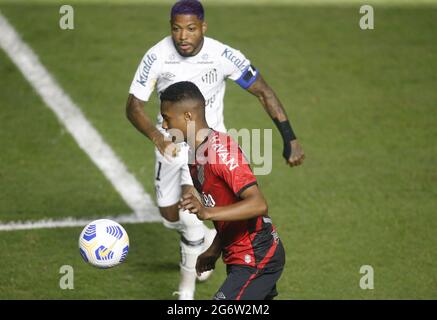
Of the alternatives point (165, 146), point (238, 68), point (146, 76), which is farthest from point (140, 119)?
point (238, 68)

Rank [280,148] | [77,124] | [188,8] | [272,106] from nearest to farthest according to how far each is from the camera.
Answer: [188,8], [272,106], [280,148], [77,124]

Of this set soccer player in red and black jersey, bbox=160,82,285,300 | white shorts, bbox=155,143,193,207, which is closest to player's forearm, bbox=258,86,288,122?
white shorts, bbox=155,143,193,207

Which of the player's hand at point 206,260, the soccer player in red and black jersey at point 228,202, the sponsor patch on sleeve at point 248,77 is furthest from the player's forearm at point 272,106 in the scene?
the player's hand at point 206,260

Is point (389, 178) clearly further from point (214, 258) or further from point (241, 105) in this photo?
point (214, 258)

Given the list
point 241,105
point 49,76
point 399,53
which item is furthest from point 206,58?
point 399,53

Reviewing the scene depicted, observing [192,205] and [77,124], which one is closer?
[192,205]

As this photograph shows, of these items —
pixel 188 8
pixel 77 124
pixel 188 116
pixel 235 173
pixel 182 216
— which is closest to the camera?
pixel 235 173

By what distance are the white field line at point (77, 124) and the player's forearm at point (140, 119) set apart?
221cm

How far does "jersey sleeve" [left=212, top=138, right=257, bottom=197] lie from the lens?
6750 millimetres

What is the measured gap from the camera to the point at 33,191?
11.0 metres

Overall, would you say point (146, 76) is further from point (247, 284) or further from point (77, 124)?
point (77, 124)

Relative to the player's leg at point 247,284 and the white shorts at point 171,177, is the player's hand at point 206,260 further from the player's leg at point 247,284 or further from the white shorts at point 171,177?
the white shorts at point 171,177

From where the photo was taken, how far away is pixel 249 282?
7145 millimetres

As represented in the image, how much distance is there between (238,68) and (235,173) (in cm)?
219
